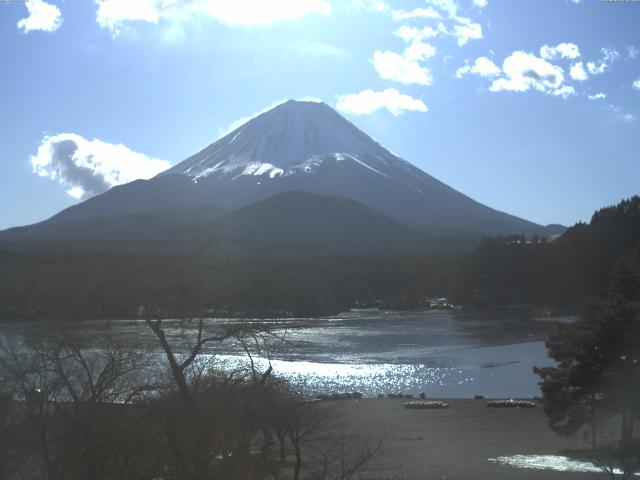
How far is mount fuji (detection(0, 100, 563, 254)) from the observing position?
268 ft

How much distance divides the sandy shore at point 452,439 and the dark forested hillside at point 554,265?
4270 cm

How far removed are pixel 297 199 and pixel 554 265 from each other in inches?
1527

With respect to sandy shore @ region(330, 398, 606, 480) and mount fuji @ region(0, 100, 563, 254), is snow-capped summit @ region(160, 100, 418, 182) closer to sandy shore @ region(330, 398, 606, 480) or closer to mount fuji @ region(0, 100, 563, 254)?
mount fuji @ region(0, 100, 563, 254)

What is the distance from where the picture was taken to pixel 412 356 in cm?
3034

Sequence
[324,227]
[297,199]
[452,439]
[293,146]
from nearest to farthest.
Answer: [452,439]
[324,227]
[297,199]
[293,146]

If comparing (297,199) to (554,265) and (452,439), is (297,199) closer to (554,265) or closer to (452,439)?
(554,265)

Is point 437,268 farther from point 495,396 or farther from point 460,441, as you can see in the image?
point 460,441

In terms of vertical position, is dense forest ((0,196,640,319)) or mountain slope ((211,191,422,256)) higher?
mountain slope ((211,191,422,256))

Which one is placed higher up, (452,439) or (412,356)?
(412,356)

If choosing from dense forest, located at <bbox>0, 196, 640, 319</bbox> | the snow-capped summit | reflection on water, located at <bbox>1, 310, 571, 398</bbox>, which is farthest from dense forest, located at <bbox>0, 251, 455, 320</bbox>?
the snow-capped summit

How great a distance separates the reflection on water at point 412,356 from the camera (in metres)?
23.6

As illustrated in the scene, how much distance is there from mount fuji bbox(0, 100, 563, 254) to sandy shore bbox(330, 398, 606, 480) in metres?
46.7

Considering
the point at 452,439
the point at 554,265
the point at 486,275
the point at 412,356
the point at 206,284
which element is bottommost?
the point at 452,439

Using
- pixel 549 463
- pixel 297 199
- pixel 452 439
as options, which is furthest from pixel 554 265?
pixel 549 463
